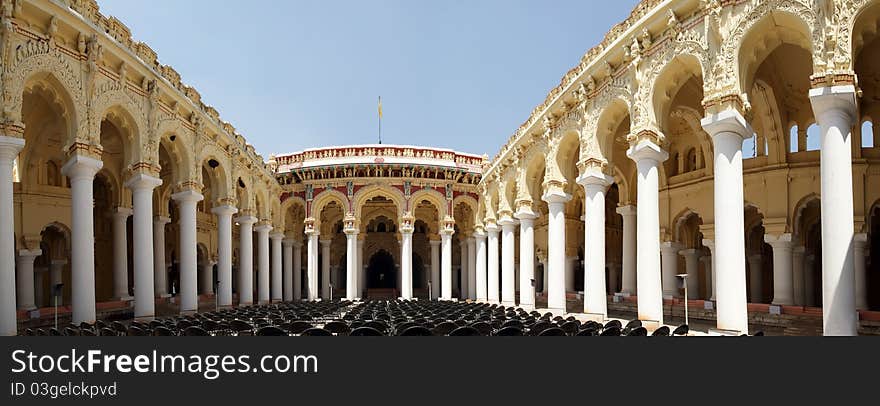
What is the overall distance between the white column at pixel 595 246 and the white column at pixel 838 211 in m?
7.86

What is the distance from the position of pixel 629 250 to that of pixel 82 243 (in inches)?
711

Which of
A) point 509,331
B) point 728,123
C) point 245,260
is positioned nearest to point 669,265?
point 728,123

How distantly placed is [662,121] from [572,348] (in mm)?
10751

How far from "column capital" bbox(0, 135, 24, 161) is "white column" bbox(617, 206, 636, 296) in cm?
1947

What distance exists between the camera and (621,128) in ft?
71.6

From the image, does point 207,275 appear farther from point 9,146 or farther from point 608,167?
point 608,167

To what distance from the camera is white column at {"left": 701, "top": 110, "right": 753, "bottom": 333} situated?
11852 mm

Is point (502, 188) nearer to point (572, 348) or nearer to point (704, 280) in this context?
point (704, 280)

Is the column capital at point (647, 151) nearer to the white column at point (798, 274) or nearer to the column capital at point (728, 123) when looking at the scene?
the column capital at point (728, 123)

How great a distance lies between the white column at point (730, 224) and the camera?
11.9 meters

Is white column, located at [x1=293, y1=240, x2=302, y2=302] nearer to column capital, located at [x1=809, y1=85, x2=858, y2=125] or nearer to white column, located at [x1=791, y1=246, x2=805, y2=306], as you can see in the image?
white column, located at [x1=791, y1=246, x2=805, y2=306]

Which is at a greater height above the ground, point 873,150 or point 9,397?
point 873,150

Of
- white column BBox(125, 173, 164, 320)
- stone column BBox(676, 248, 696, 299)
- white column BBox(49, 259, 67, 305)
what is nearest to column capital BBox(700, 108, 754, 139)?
stone column BBox(676, 248, 696, 299)

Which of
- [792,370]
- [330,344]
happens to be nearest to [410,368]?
[330,344]
